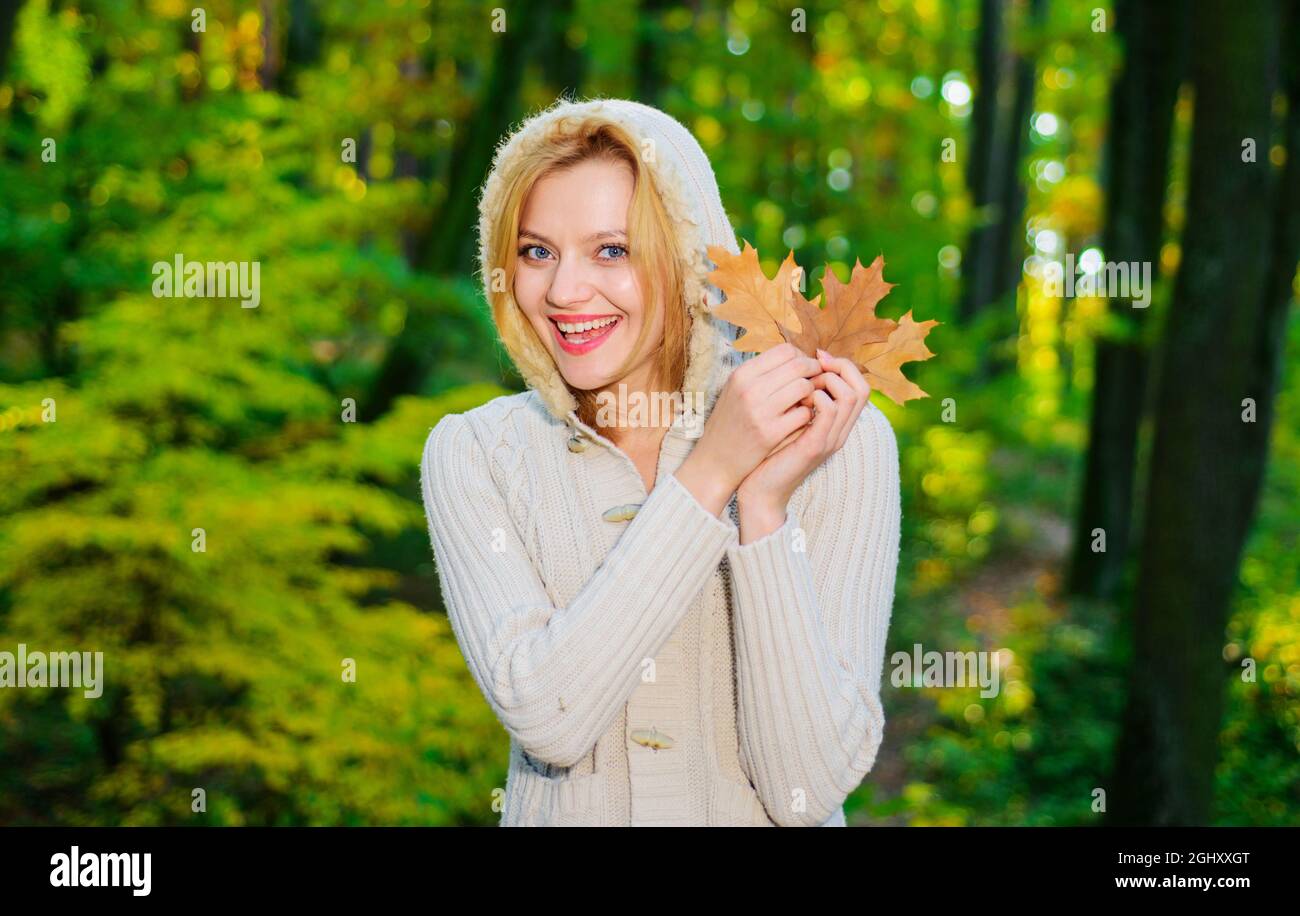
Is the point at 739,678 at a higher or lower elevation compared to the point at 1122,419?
lower

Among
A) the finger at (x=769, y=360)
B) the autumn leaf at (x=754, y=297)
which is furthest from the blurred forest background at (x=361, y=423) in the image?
the finger at (x=769, y=360)

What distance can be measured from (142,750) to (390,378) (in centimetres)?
338

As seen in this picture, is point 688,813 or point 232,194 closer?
point 688,813

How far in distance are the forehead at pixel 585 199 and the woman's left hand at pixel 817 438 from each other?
46 cm

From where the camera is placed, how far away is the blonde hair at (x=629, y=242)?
76.6 inches

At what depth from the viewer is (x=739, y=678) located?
5.98 feet

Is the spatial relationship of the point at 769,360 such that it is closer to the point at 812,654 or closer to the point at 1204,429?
the point at 812,654

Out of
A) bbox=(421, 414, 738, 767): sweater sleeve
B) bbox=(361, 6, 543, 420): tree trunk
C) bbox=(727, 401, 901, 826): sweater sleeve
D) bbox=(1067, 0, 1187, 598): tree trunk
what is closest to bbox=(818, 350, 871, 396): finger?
bbox=(727, 401, 901, 826): sweater sleeve

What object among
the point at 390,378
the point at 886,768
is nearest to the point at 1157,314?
the point at 886,768

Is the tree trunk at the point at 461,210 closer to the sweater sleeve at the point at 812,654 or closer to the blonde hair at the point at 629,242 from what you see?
the blonde hair at the point at 629,242

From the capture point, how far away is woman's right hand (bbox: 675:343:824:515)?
169 centimetres

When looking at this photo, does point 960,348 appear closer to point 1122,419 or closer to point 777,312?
point 1122,419

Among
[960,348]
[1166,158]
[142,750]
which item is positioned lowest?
[142,750]

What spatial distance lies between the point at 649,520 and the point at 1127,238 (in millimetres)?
10702
